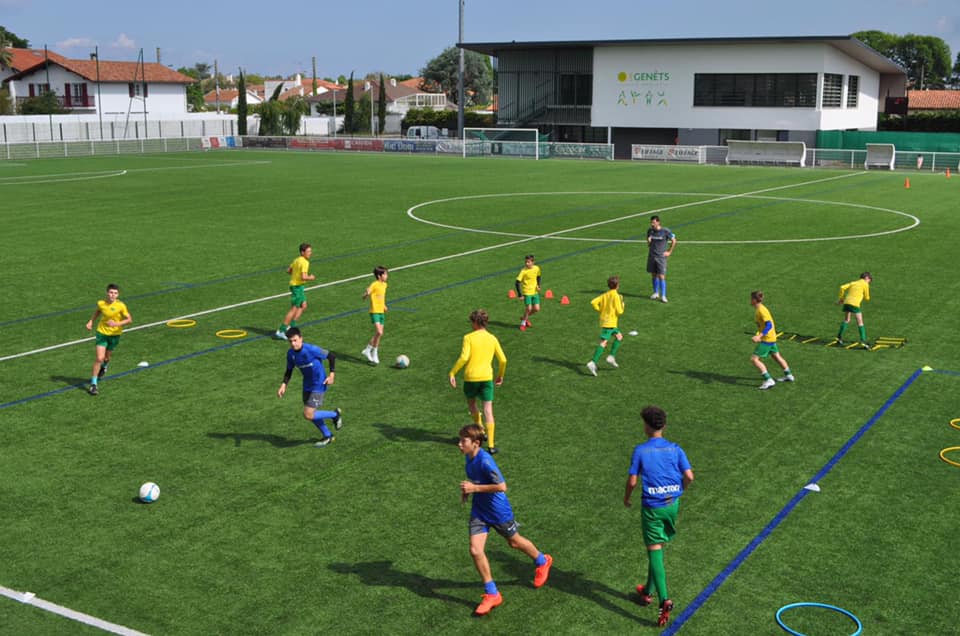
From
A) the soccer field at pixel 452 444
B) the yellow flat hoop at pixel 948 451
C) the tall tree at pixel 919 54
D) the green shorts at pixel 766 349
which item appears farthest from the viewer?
the tall tree at pixel 919 54

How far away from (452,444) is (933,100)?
5529 inches

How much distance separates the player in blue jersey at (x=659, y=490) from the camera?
9.03 meters

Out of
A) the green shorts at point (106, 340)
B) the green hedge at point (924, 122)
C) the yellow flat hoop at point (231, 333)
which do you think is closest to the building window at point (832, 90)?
the green hedge at point (924, 122)

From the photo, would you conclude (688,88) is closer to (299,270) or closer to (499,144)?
(499,144)

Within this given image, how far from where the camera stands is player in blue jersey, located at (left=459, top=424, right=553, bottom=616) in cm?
909

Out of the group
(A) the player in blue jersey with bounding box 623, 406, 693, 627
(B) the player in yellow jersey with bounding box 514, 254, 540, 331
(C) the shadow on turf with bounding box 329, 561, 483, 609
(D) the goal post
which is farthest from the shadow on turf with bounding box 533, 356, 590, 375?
(D) the goal post

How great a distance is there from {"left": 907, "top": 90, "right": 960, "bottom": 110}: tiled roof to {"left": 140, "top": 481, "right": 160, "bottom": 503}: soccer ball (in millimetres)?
137507

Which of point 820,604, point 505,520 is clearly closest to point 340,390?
point 505,520

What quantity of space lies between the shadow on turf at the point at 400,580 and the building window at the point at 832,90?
7517cm

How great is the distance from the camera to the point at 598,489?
12211 mm

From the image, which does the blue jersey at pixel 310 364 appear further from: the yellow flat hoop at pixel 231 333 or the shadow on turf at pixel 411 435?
the yellow flat hoop at pixel 231 333

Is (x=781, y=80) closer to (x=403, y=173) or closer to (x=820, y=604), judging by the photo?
(x=403, y=173)

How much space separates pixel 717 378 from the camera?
16953 mm

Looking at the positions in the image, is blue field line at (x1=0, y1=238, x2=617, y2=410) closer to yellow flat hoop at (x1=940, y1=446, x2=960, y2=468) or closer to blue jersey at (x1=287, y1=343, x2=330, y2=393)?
blue jersey at (x1=287, y1=343, x2=330, y2=393)
